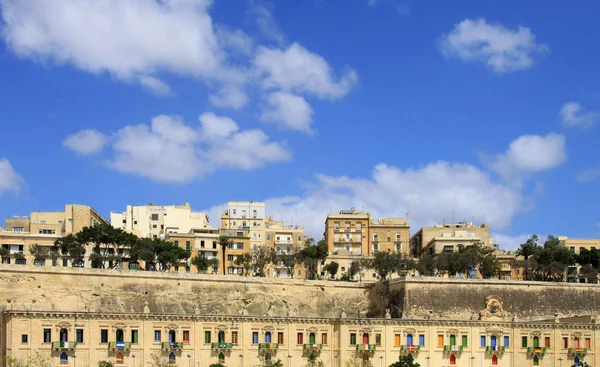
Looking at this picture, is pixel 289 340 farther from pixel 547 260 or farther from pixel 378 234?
pixel 378 234

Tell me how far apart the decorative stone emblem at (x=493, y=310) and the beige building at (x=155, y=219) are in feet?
167

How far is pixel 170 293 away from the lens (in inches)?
3425

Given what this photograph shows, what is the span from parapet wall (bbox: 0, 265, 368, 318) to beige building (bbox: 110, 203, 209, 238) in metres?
38.6

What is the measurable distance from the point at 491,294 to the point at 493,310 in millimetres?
3893

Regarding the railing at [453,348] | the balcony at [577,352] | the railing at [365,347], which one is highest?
the railing at [365,347]

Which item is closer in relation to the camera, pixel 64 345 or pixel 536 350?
pixel 64 345

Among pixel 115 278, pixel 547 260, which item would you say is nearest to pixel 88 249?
pixel 115 278

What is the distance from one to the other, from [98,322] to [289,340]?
49.6 feet

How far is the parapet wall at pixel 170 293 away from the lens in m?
80.8

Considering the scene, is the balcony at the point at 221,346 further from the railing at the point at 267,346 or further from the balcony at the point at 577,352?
the balcony at the point at 577,352

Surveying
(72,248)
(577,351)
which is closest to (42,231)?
(72,248)

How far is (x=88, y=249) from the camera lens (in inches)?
4230

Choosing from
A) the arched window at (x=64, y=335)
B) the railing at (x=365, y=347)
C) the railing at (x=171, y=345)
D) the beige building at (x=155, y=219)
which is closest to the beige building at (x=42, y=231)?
the beige building at (x=155, y=219)

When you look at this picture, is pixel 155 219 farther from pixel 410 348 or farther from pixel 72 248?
pixel 410 348
